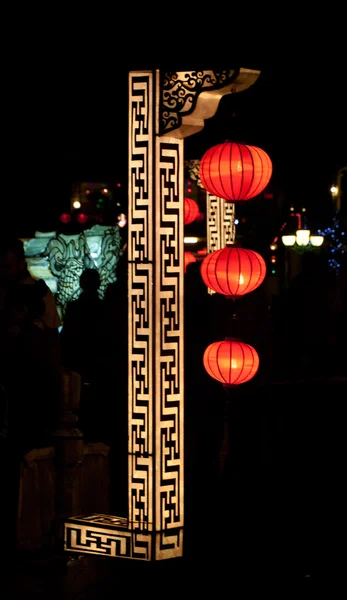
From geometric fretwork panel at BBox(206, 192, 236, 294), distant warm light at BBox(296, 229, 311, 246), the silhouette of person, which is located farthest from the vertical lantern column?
distant warm light at BBox(296, 229, 311, 246)

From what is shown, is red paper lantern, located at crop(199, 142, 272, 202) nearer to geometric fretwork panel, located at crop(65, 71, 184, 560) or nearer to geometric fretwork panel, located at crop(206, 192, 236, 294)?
geometric fretwork panel, located at crop(65, 71, 184, 560)

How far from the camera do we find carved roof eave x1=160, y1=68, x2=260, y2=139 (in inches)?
233

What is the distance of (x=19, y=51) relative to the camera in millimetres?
6125

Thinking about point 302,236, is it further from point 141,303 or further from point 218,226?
point 141,303

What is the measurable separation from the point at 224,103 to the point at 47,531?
487cm

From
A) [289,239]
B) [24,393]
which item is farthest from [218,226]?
[289,239]

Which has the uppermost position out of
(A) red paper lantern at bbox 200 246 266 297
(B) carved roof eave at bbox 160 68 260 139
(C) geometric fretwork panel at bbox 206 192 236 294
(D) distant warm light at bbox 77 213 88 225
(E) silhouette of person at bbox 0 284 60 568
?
(D) distant warm light at bbox 77 213 88 225

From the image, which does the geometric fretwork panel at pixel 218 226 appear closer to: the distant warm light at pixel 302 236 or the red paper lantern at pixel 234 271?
the red paper lantern at pixel 234 271

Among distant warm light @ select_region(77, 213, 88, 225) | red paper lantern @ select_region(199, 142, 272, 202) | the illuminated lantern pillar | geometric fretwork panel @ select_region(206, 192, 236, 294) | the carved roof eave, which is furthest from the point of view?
distant warm light @ select_region(77, 213, 88, 225)

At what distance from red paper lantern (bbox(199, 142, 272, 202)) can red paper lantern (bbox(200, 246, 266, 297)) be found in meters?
0.60

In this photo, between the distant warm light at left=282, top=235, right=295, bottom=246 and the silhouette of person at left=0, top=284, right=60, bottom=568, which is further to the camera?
the distant warm light at left=282, top=235, right=295, bottom=246

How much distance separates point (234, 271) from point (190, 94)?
2808mm

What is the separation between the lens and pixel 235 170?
812 cm

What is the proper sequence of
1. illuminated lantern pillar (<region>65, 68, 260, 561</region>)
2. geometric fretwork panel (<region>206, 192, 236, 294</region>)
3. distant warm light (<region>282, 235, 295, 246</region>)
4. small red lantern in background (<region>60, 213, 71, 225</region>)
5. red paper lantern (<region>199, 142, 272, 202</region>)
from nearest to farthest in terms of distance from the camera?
illuminated lantern pillar (<region>65, 68, 260, 561</region>), red paper lantern (<region>199, 142, 272, 202</region>), geometric fretwork panel (<region>206, 192, 236, 294</region>), small red lantern in background (<region>60, 213, 71, 225</region>), distant warm light (<region>282, 235, 295, 246</region>)
